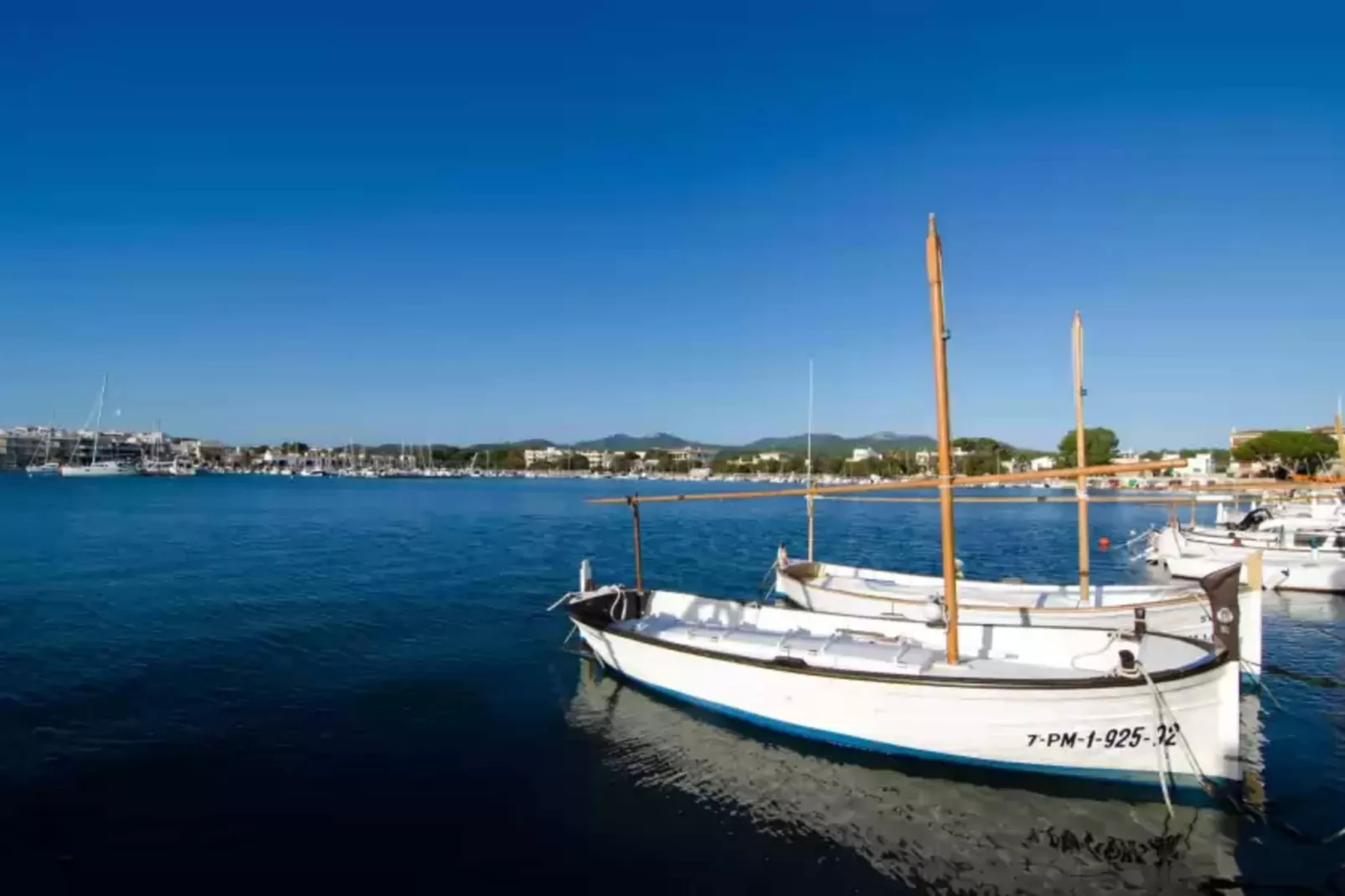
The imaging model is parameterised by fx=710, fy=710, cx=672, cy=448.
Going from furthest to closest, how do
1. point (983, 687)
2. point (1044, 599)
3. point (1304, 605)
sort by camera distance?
1. point (1304, 605)
2. point (1044, 599)
3. point (983, 687)

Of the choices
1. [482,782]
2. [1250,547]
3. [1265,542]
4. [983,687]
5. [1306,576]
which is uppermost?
[983,687]

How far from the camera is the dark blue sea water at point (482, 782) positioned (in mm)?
8742

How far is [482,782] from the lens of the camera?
1107cm

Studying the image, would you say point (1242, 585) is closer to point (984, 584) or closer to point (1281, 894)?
point (984, 584)

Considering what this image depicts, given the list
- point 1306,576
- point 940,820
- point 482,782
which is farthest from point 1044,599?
point 1306,576

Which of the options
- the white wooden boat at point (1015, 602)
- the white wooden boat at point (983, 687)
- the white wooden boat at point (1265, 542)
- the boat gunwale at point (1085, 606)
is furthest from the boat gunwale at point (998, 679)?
the white wooden boat at point (1265, 542)

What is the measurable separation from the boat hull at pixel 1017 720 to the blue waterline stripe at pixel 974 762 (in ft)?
0.06

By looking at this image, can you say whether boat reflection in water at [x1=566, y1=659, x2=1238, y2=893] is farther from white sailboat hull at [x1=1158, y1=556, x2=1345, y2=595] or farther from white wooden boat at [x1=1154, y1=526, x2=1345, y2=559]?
white wooden boat at [x1=1154, y1=526, x2=1345, y2=559]

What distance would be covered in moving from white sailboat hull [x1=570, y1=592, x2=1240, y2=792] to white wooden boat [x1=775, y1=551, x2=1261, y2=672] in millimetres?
1894

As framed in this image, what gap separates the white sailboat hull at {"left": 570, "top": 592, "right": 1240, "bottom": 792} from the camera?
32.4 ft

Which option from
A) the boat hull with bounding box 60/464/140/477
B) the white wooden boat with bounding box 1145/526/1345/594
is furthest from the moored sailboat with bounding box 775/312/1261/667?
the boat hull with bounding box 60/464/140/477

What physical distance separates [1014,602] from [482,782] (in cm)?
1501

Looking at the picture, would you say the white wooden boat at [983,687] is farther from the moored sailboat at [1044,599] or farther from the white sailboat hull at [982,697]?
the moored sailboat at [1044,599]

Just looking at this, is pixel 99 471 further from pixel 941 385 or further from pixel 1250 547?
pixel 1250 547
